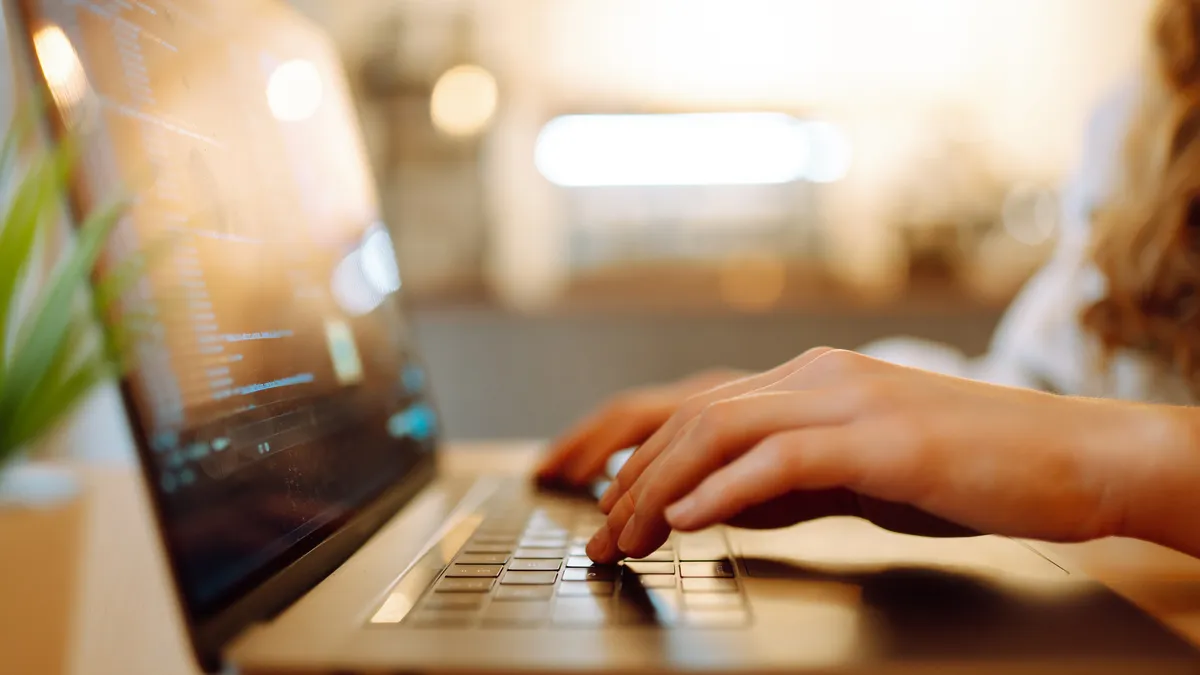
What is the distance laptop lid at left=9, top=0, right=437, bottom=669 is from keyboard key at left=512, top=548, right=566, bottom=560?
9cm

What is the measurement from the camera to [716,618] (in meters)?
0.28

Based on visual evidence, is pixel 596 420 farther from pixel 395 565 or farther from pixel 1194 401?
pixel 1194 401

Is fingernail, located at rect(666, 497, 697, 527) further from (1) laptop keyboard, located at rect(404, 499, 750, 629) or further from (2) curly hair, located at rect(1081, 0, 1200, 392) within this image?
(2) curly hair, located at rect(1081, 0, 1200, 392)

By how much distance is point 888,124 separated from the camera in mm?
3146

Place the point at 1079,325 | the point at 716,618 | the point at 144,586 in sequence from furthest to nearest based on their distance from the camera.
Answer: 1. the point at 1079,325
2. the point at 144,586
3. the point at 716,618

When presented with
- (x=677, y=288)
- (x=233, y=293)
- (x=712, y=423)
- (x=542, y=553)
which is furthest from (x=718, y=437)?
(x=677, y=288)

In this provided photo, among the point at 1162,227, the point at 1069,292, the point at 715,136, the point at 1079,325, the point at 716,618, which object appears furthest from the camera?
the point at 715,136

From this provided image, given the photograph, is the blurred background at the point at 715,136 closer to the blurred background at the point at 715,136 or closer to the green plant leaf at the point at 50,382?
the blurred background at the point at 715,136

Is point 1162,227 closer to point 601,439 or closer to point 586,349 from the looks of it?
point 601,439

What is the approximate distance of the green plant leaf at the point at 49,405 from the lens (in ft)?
1.75

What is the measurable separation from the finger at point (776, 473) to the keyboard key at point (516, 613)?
0.21ft

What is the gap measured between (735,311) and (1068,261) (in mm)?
1049

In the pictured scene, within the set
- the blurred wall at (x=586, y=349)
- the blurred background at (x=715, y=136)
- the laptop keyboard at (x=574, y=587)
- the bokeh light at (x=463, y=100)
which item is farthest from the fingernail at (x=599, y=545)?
the bokeh light at (x=463, y=100)

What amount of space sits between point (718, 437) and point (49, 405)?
46cm
